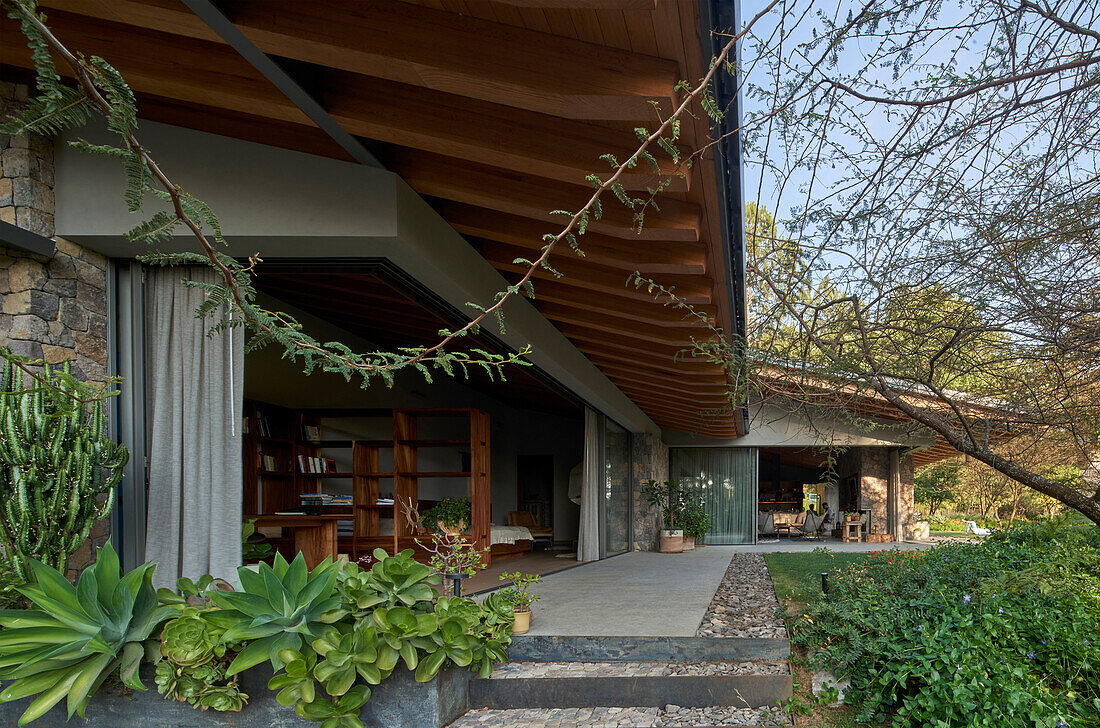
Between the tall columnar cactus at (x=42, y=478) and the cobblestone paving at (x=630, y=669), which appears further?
the cobblestone paving at (x=630, y=669)

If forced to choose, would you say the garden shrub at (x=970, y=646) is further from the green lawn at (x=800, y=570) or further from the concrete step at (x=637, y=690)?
the green lawn at (x=800, y=570)

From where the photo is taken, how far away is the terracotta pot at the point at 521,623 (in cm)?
437

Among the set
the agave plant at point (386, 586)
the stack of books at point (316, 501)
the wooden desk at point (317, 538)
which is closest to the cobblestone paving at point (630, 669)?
the agave plant at point (386, 586)

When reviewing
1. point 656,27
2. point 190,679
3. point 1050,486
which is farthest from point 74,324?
point 1050,486

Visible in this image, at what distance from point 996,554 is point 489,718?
4.28 metres

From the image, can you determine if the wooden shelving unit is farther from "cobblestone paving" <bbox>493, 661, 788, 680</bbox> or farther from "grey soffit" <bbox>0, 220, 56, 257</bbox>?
"grey soffit" <bbox>0, 220, 56, 257</bbox>

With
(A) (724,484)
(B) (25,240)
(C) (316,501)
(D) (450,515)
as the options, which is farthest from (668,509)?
(B) (25,240)

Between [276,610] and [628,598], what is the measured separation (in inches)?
137

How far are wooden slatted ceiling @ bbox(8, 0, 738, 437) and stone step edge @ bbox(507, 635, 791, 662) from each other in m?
1.86

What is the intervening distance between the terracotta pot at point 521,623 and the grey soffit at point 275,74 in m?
2.73

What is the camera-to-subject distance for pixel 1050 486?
3.79 m

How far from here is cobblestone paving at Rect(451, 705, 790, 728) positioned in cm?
356

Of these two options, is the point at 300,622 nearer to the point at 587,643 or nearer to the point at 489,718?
the point at 489,718

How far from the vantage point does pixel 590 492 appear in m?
10.4
